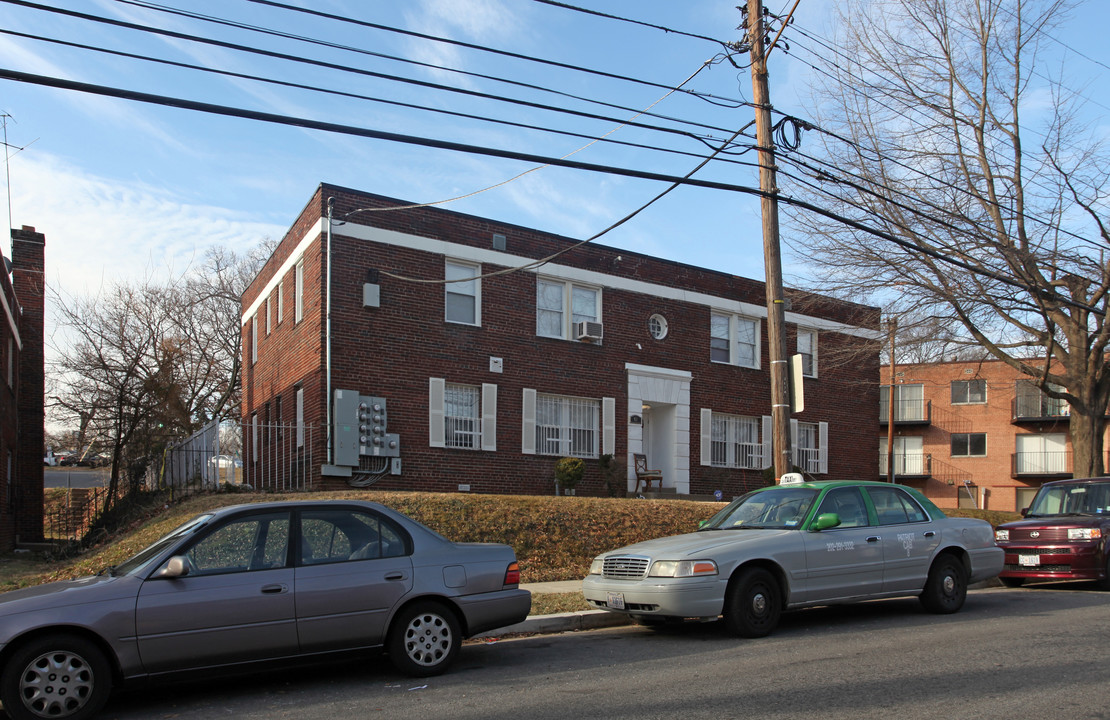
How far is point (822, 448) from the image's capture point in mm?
26734

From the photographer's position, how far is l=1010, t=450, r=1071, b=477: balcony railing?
45.2 meters

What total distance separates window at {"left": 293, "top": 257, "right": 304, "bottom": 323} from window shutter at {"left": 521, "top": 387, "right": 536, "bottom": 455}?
5.21 metres

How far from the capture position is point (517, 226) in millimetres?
20859

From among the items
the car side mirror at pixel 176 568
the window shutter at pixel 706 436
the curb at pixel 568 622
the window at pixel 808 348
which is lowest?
the curb at pixel 568 622

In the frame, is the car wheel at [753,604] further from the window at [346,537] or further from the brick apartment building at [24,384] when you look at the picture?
the brick apartment building at [24,384]

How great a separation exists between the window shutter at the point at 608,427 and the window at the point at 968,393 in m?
32.2

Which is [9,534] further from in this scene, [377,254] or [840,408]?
[840,408]

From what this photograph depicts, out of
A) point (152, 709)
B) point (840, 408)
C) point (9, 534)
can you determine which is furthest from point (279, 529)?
point (840, 408)

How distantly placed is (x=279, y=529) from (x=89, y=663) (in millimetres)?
1570

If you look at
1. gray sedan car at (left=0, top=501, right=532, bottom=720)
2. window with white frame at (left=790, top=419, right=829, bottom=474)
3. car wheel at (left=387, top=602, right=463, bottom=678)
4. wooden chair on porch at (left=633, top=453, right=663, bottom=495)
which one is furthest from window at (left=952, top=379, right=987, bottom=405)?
car wheel at (left=387, top=602, right=463, bottom=678)

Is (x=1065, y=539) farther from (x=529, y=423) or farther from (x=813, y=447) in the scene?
(x=813, y=447)

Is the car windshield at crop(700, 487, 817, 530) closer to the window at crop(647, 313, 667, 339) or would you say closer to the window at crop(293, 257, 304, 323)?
the window at crop(293, 257, 304, 323)

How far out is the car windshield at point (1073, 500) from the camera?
13.8 metres

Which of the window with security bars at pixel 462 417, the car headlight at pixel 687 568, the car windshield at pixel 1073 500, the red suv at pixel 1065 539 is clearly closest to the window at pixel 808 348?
the window with security bars at pixel 462 417
